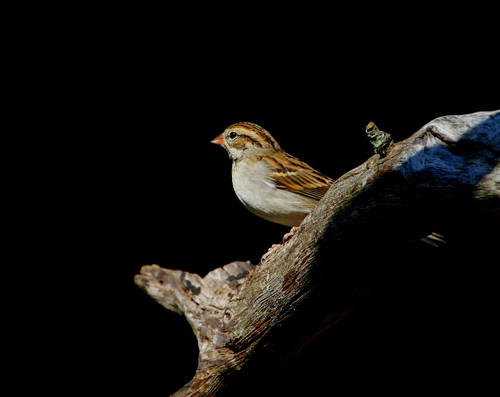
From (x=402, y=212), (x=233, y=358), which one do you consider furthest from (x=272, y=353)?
(x=402, y=212)

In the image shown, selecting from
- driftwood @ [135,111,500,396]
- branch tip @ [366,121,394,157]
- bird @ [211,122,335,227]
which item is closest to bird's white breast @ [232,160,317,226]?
bird @ [211,122,335,227]

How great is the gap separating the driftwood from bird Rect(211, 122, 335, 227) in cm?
40

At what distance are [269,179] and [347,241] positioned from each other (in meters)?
1.06

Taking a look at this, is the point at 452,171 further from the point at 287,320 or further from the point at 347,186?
the point at 287,320

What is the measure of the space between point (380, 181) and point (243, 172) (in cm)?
132

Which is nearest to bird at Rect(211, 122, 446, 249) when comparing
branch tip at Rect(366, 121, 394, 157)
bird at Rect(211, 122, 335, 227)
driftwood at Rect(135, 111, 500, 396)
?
bird at Rect(211, 122, 335, 227)

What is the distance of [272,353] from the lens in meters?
2.06

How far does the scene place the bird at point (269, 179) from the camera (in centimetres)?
254

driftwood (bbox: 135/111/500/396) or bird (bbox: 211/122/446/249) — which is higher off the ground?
bird (bbox: 211/122/446/249)

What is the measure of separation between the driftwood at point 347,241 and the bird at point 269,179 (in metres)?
0.40

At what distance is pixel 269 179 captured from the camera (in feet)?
8.73

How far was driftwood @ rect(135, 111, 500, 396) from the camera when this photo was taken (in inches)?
55.4

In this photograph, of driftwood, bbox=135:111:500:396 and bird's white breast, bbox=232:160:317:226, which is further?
bird's white breast, bbox=232:160:317:226

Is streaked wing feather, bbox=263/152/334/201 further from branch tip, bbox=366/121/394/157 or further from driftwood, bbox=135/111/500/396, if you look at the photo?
branch tip, bbox=366/121/394/157
